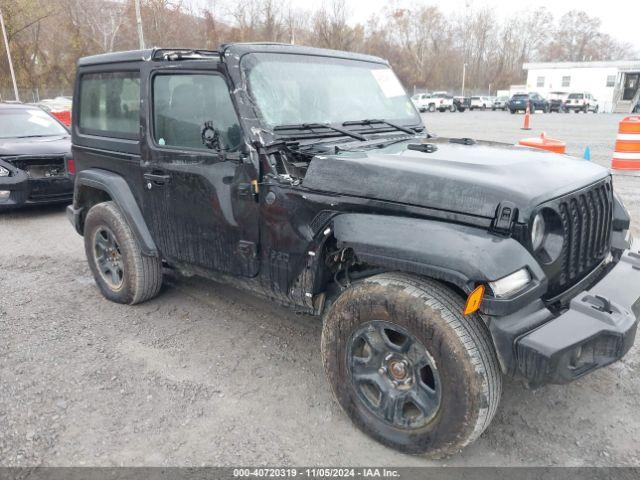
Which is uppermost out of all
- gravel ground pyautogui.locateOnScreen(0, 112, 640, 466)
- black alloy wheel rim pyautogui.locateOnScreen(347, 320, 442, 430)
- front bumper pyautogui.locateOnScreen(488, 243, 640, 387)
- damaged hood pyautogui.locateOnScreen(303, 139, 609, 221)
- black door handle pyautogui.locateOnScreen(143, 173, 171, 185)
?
damaged hood pyautogui.locateOnScreen(303, 139, 609, 221)

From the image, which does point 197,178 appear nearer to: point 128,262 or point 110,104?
point 128,262

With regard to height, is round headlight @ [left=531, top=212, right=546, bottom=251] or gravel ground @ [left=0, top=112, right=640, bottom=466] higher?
round headlight @ [left=531, top=212, right=546, bottom=251]

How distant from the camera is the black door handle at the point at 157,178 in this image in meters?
3.59

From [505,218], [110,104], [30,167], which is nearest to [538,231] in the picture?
[505,218]

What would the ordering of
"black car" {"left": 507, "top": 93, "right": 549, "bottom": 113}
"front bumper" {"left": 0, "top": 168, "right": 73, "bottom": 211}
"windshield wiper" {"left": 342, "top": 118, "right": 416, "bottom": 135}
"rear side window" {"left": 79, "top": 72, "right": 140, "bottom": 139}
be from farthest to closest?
"black car" {"left": 507, "top": 93, "right": 549, "bottom": 113} → "front bumper" {"left": 0, "top": 168, "right": 73, "bottom": 211} → "rear side window" {"left": 79, "top": 72, "right": 140, "bottom": 139} → "windshield wiper" {"left": 342, "top": 118, "right": 416, "bottom": 135}

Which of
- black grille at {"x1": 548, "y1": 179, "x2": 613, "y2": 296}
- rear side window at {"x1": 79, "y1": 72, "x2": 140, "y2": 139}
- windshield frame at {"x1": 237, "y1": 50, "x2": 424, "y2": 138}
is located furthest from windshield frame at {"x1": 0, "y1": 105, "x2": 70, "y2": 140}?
black grille at {"x1": 548, "y1": 179, "x2": 613, "y2": 296}

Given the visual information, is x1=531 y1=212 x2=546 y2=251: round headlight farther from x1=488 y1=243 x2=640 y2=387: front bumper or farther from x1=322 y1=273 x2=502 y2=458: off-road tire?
x1=322 y1=273 x2=502 y2=458: off-road tire

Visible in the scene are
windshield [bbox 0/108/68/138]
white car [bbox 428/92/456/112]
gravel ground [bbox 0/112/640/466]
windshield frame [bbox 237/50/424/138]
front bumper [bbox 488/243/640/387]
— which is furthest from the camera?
white car [bbox 428/92/456/112]

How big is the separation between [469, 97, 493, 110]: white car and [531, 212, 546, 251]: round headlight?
49.2 m

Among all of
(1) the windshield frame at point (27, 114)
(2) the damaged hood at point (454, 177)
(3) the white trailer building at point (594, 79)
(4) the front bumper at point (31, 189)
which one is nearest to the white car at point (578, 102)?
(3) the white trailer building at point (594, 79)

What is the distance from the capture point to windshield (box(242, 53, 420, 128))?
3195 millimetres

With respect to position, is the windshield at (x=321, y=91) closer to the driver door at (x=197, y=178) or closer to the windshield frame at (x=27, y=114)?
the driver door at (x=197, y=178)

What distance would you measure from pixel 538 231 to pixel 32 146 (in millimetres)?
7537

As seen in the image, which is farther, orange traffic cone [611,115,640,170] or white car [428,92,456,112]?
white car [428,92,456,112]
